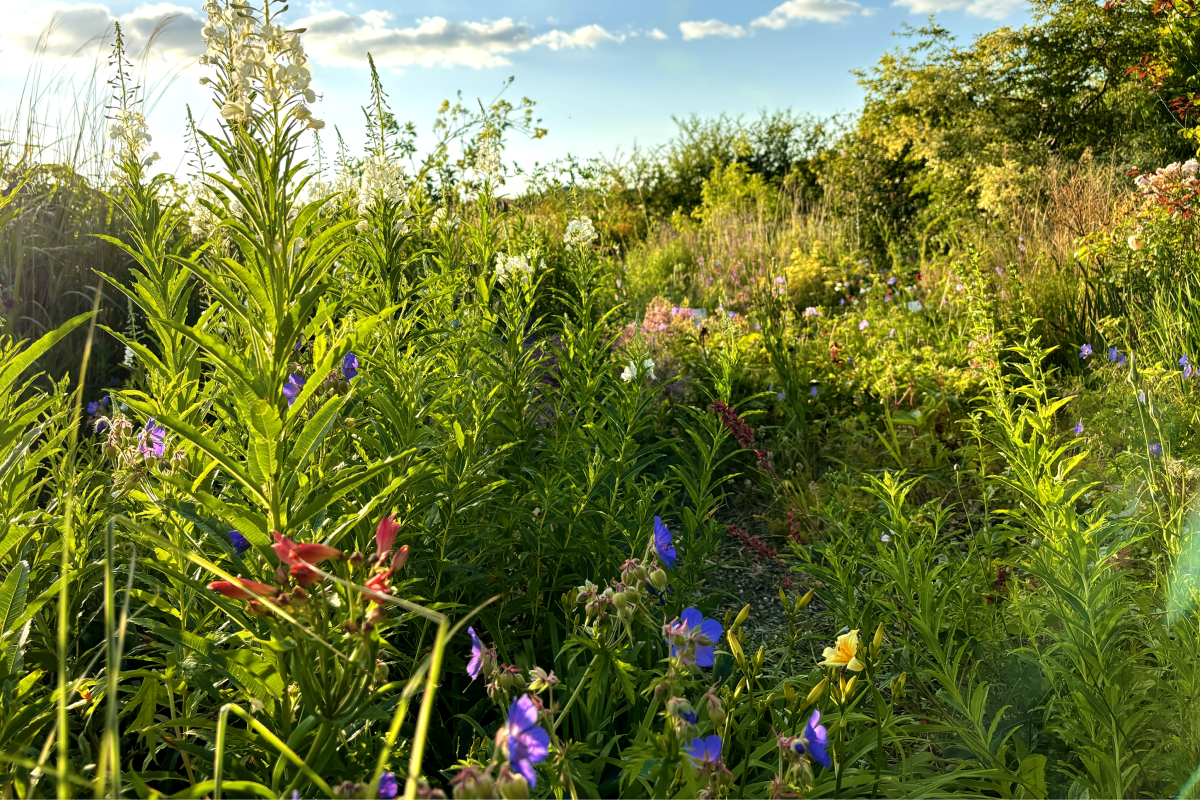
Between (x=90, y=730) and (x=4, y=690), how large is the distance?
41 cm

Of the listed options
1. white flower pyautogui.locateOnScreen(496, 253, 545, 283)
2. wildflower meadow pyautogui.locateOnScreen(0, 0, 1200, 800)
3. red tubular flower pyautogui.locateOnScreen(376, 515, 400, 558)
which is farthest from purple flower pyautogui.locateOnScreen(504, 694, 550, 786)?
white flower pyautogui.locateOnScreen(496, 253, 545, 283)

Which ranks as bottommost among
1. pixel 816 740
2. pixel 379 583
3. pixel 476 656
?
pixel 816 740

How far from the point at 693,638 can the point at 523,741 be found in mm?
364

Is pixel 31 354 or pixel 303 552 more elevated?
pixel 31 354

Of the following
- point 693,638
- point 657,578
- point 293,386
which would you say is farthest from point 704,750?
point 293,386

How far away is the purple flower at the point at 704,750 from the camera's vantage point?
949 millimetres

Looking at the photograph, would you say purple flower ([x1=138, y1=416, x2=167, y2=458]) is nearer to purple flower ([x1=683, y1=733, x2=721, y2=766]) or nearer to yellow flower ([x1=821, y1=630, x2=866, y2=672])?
purple flower ([x1=683, y1=733, x2=721, y2=766])

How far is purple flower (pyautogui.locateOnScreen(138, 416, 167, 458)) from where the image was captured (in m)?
1.63

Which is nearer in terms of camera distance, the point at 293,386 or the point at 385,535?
the point at 385,535

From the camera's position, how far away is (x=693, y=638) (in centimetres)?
Answer: 109

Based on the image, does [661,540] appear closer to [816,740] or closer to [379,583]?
[816,740]

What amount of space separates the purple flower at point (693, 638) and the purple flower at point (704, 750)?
0.11 metres

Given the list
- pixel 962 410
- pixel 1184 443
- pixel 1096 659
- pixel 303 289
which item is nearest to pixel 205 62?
pixel 303 289

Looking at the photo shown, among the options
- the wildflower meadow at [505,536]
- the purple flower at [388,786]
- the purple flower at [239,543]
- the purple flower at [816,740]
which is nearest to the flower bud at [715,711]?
the wildflower meadow at [505,536]
